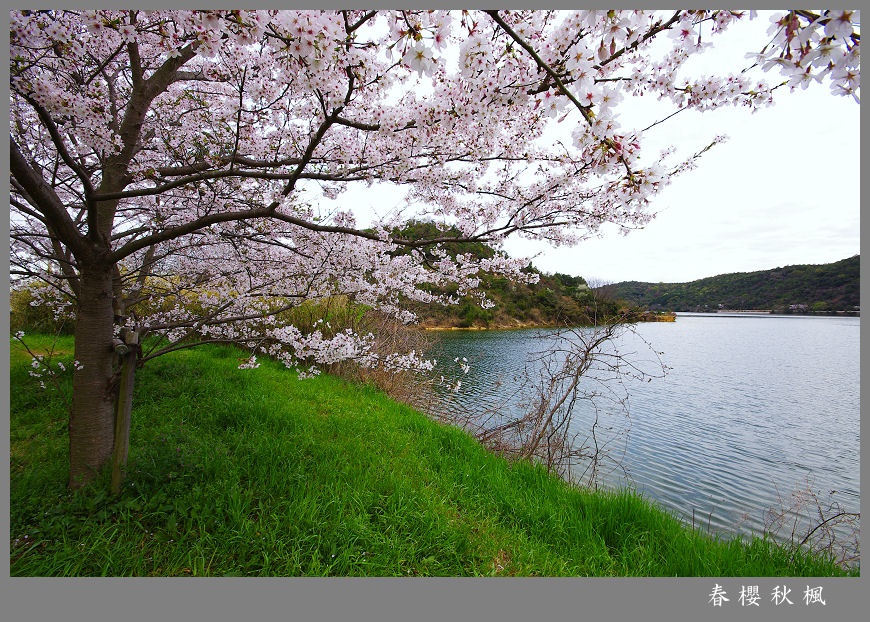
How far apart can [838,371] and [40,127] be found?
65.8 feet

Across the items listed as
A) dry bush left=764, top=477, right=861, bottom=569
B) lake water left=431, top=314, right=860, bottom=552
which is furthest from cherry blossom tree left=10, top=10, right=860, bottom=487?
dry bush left=764, top=477, right=861, bottom=569

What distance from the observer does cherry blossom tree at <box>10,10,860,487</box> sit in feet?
4.69

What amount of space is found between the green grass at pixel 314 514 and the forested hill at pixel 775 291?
86.7 feet

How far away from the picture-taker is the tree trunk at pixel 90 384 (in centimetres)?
225

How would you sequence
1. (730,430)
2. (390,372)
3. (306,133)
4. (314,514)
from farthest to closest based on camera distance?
(730,430) → (390,372) → (306,133) → (314,514)

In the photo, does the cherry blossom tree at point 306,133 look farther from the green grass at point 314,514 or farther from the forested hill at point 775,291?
the forested hill at point 775,291

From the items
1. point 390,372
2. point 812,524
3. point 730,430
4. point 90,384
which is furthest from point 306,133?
point 730,430

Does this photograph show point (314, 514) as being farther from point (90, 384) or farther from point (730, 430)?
point (730, 430)

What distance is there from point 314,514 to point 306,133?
301cm

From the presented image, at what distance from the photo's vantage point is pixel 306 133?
10.1 ft

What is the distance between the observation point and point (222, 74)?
2.85 metres

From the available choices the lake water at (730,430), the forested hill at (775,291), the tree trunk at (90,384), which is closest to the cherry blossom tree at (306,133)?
the tree trunk at (90,384)

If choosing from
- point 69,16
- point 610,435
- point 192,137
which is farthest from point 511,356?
point 69,16

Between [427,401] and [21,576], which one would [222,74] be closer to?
[21,576]
